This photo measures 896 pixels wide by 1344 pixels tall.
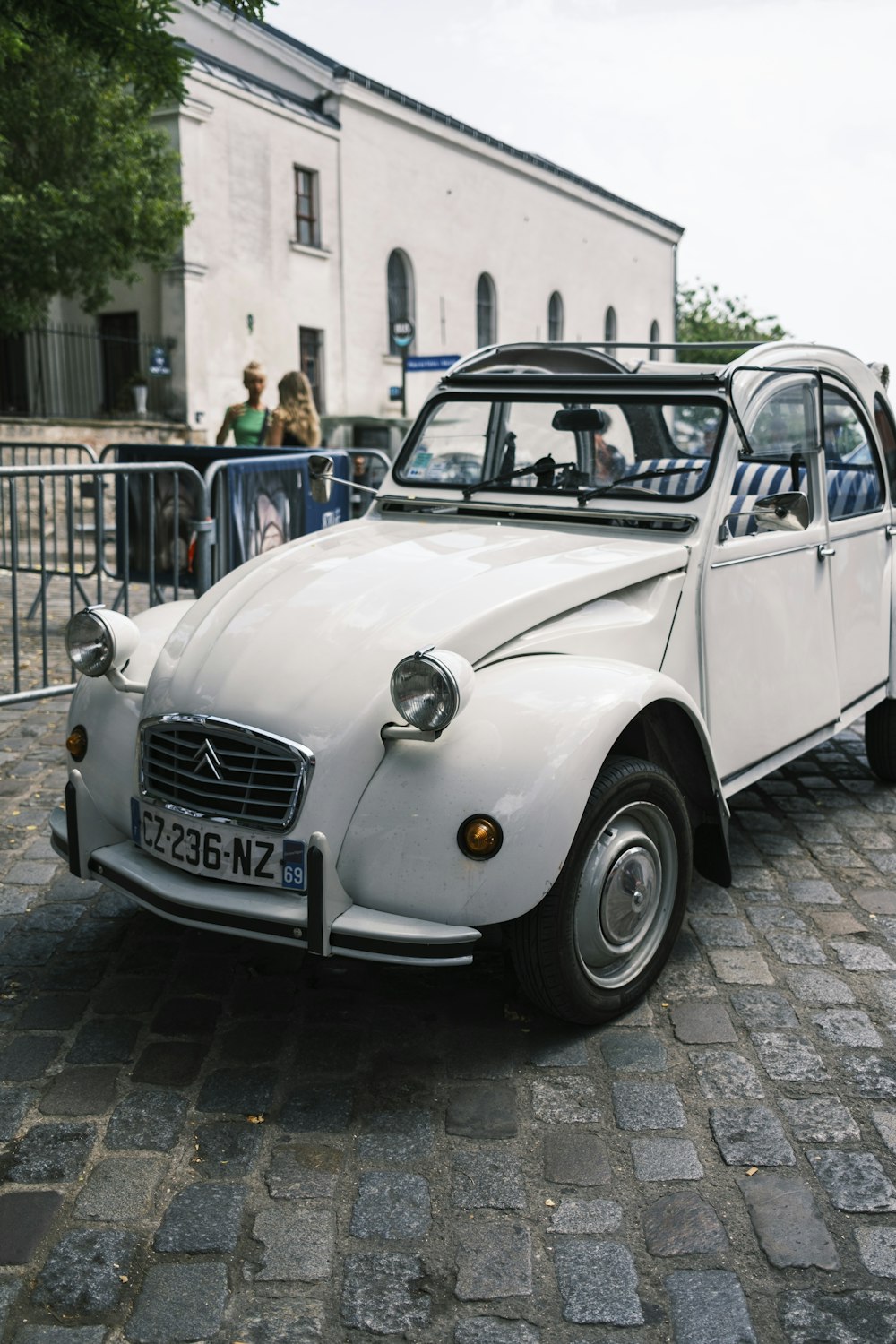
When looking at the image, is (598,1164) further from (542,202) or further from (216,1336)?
(542,202)

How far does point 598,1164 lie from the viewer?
2.92 meters

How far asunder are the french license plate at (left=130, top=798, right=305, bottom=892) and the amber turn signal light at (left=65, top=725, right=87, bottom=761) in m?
0.41


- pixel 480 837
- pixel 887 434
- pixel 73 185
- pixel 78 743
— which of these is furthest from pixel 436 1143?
pixel 73 185

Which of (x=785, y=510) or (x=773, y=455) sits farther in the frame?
(x=773, y=455)

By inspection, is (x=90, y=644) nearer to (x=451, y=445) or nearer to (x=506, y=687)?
(x=506, y=687)

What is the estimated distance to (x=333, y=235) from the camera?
30.9 meters

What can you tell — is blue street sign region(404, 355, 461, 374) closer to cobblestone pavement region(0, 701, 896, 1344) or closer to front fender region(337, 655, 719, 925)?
cobblestone pavement region(0, 701, 896, 1344)

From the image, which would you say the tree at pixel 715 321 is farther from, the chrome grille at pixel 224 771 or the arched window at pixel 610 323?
the chrome grille at pixel 224 771

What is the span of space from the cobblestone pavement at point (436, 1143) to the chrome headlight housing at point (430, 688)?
910 mm

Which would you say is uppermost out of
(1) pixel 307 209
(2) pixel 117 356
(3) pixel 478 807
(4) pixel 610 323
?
(1) pixel 307 209

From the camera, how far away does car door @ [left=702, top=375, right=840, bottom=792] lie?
4273 millimetres

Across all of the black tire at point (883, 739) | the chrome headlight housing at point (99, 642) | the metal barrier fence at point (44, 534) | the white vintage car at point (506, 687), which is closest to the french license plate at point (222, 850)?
the white vintage car at point (506, 687)

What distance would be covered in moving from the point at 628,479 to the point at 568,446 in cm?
44

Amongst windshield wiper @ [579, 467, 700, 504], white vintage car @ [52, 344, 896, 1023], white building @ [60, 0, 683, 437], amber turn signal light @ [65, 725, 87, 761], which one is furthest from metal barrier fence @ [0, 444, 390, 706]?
white building @ [60, 0, 683, 437]
